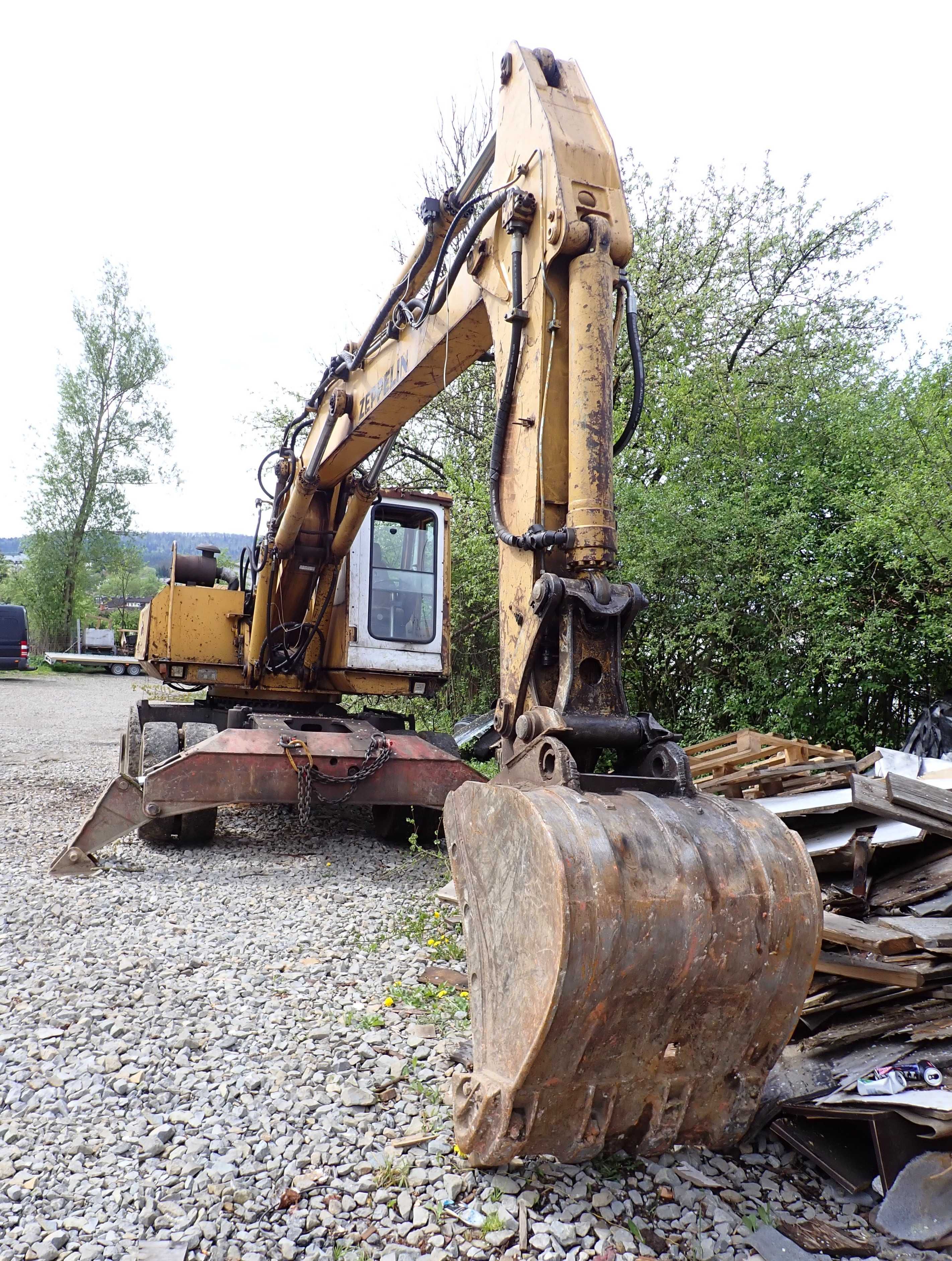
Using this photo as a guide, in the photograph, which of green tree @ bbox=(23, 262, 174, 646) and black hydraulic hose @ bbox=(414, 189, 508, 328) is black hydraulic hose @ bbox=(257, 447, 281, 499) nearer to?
black hydraulic hose @ bbox=(414, 189, 508, 328)

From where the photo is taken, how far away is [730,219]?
43.2ft

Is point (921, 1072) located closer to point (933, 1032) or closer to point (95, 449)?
point (933, 1032)

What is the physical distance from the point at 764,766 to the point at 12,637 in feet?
80.8

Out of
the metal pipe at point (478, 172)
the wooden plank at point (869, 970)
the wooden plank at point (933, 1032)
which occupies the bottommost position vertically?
the wooden plank at point (933, 1032)

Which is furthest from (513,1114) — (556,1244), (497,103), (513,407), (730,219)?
(730,219)

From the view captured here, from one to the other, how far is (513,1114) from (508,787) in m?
0.83

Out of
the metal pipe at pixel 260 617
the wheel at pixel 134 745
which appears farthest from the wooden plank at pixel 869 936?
the wheel at pixel 134 745

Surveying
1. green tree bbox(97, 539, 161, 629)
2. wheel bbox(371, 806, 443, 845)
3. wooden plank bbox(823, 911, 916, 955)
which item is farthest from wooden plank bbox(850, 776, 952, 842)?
green tree bbox(97, 539, 161, 629)

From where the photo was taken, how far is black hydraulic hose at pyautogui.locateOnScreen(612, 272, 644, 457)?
3.20 metres

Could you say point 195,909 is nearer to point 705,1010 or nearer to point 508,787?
point 508,787

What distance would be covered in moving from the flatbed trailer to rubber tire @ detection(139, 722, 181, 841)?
86.1 ft

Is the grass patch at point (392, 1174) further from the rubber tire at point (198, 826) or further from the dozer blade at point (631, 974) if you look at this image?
the rubber tire at point (198, 826)

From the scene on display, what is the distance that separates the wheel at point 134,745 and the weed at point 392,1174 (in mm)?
5450

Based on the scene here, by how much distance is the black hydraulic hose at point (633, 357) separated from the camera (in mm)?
3195
